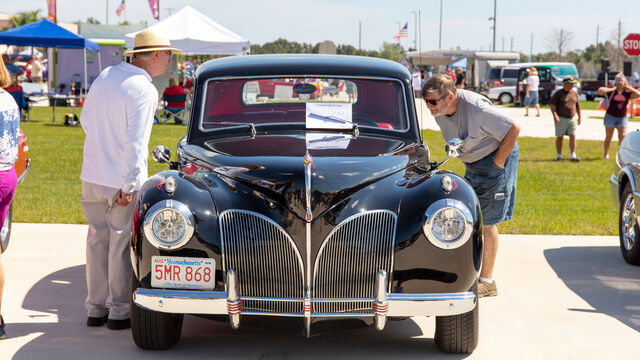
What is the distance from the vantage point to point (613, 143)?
803 inches

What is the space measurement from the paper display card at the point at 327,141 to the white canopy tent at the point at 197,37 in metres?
16.8

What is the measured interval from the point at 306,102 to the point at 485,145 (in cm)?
144

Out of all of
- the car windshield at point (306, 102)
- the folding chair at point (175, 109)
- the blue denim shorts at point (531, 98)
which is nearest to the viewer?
the car windshield at point (306, 102)

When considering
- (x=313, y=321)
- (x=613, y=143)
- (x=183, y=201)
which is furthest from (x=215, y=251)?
(x=613, y=143)

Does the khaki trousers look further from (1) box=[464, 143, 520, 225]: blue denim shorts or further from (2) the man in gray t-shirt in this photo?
(1) box=[464, 143, 520, 225]: blue denim shorts

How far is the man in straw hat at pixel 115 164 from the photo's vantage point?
521 cm

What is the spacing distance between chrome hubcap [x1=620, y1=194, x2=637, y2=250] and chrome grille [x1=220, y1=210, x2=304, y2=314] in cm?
430

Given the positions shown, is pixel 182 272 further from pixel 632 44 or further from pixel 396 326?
pixel 632 44

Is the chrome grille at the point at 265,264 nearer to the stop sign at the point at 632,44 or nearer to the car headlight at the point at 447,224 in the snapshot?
the car headlight at the point at 447,224

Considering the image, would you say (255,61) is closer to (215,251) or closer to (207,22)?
(215,251)

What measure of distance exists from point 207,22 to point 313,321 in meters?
19.3

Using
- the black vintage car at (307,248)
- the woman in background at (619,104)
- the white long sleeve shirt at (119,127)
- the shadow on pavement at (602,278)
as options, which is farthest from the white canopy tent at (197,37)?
the black vintage car at (307,248)

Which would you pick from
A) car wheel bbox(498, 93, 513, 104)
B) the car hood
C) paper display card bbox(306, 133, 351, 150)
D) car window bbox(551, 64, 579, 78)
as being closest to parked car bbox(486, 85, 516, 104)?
car wheel bbox(498, 93, 513, 104)

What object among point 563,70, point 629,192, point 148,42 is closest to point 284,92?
point 148,42
